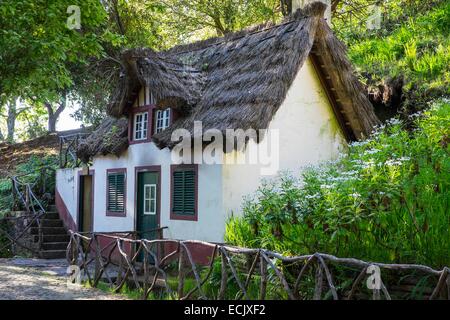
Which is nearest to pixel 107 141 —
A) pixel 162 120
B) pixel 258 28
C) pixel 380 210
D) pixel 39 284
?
pixel 162 120

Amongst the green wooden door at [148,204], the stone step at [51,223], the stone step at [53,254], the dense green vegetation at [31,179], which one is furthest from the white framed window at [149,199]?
the dense green vegetation at [31,179]

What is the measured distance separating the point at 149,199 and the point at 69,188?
4.54m

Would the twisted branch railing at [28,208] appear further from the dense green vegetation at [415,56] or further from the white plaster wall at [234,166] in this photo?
the dense green vegetation at [415,56]

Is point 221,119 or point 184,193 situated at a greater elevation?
point 221,119

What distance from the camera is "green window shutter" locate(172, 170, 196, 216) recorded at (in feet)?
36.7

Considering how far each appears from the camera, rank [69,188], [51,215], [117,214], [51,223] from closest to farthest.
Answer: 1. [117,214]
2. [51,223]
3. [69,188]
4. [51,215]

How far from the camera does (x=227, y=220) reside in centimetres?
1032

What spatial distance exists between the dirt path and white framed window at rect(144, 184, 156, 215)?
2190 mm

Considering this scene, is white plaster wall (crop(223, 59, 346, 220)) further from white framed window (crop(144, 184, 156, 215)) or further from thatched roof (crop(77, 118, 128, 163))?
thatched roof (crop(77, 118, 128, 163))

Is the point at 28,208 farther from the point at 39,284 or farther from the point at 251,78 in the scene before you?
the point at 251,78

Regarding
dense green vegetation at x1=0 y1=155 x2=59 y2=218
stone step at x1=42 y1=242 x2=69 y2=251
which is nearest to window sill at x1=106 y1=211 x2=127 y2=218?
stone step at x1=42 y1=242 x2=69 y2=251

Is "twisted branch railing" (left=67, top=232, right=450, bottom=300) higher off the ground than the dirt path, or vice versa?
"twisted branch railing" (left=67, top=232, right=450, bottom=300)

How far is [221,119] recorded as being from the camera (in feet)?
34.5

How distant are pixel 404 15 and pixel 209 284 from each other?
1432cm
